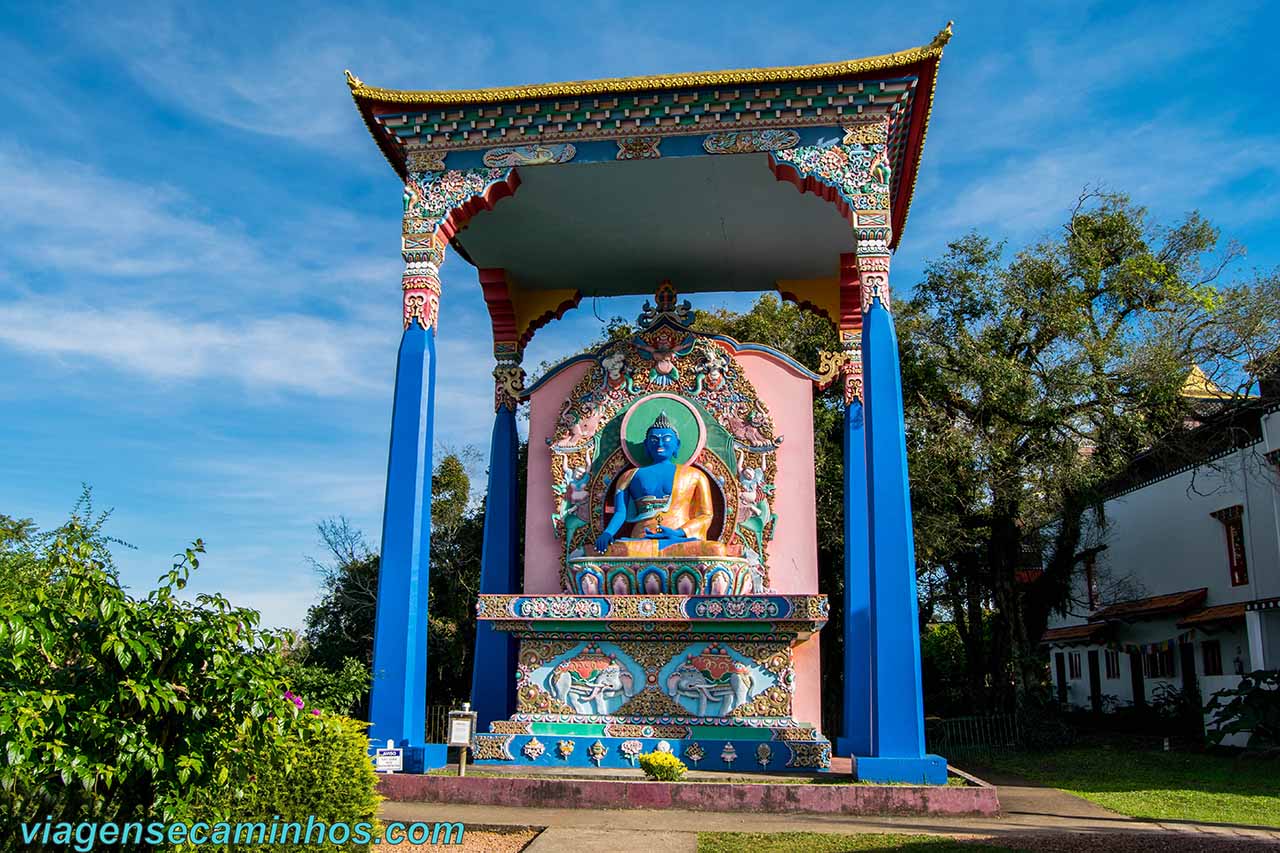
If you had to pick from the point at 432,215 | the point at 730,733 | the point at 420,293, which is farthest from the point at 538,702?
the point at 432,215

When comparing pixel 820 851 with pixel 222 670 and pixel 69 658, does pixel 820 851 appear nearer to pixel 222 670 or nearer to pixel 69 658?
pixel 222 670

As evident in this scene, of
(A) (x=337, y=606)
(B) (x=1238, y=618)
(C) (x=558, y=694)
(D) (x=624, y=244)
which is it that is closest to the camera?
(C) (x=558, y=694)

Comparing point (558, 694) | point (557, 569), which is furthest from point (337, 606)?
point (558, 694)

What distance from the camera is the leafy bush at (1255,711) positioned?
602 inches

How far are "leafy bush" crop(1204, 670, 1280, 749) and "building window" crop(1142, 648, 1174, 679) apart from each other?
5366mm

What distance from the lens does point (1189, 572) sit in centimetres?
2145

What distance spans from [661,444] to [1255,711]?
9862mm

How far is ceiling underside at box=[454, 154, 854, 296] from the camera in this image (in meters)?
12.7

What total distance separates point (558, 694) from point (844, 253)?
7438mm

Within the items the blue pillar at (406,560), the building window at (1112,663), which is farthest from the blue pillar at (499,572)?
the building window at (1112,663)

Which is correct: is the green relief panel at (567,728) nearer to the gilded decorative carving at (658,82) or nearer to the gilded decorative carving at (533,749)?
the gilded decorative carving at (533,749)

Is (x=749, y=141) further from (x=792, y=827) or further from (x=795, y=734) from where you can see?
(x=792, y=827)

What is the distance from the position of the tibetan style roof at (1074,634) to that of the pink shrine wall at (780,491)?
12221 millimetres

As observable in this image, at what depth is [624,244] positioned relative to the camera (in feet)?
49.1
